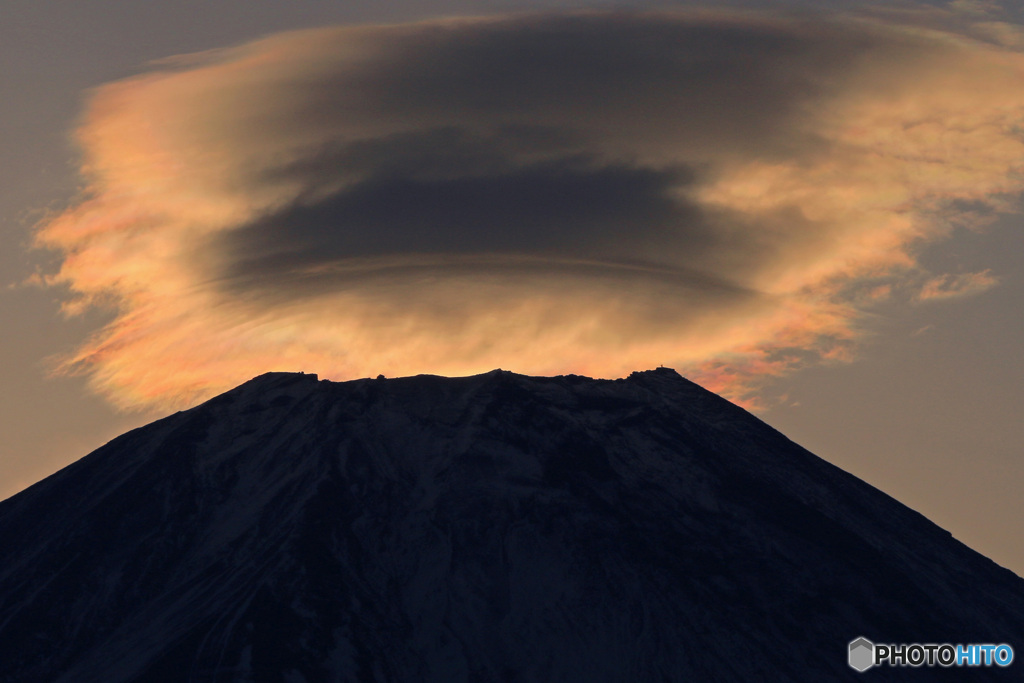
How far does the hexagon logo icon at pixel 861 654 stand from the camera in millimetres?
170750

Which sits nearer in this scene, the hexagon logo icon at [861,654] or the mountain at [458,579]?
the mountain at [458,579]

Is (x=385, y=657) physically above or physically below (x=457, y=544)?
below

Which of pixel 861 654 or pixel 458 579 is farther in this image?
pixel 458 579

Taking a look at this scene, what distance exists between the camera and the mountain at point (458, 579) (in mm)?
165375

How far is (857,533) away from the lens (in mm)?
196000

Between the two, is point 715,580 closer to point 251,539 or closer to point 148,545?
point 251,539

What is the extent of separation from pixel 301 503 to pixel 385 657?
3324 centimetres

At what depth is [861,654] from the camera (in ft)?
564

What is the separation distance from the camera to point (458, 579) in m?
177

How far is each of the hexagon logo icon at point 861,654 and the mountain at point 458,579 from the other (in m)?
1.44

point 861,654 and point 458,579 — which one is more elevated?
point 458,579

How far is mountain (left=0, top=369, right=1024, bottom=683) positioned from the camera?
543ft

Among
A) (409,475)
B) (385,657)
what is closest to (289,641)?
(385,657)

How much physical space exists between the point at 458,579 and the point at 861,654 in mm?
55522
